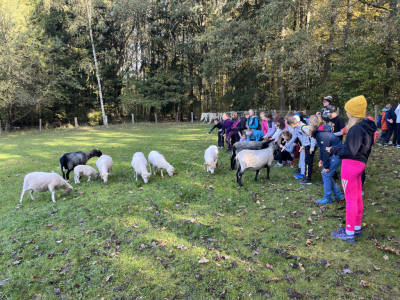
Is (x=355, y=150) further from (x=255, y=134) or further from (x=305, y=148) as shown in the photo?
(x=255, y=134)

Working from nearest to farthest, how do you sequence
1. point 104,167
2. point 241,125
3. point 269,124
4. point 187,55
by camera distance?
point 104,167 < point 269,124 < point 241,125 < point 187,55

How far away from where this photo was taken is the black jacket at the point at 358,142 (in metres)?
3.98

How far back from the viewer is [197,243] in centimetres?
480

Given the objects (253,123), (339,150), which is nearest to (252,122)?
(253,123)

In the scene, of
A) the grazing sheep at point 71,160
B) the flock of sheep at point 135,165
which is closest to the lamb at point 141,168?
the flock of sheep at point 135,165

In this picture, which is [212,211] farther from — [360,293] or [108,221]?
[360,293]

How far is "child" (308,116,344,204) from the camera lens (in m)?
5.71

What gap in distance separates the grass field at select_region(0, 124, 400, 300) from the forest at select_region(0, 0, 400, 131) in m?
11.3

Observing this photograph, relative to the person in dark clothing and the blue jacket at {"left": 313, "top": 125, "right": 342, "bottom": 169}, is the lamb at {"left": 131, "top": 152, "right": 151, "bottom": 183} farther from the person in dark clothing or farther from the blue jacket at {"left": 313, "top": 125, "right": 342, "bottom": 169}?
the blue jacket at {"left": 313, "top": 125, "right": 342, "bottom": 169}

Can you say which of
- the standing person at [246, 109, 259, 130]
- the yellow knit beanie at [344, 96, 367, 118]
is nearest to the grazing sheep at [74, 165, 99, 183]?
the standing person at [246, 109, 259, 130]

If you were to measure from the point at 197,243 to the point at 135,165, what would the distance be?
15.8 feet

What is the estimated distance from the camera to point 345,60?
760 inches

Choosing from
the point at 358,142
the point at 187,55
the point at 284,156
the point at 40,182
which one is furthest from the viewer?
the point at 187,55

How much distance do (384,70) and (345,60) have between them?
9.79 ft
